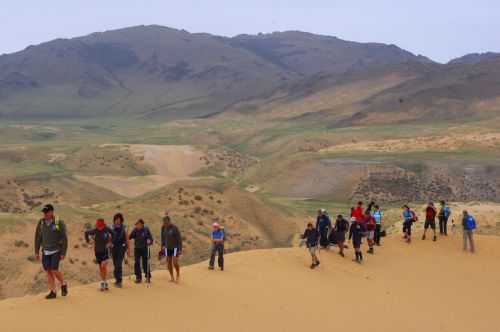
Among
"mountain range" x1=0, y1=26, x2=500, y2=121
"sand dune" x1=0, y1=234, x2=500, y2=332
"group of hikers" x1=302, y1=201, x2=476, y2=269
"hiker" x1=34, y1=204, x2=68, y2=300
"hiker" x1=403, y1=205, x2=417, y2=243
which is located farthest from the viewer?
"mountain range" x1=0, y1=26, x2=500, y2=121

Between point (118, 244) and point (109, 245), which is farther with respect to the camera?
point (118, 244)

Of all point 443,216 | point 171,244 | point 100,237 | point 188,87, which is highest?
point 188,87

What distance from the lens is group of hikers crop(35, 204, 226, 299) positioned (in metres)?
10.9

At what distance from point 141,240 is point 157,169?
172 feet

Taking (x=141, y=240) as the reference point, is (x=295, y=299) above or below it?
below

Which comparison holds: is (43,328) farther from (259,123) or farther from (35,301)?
(259,123)

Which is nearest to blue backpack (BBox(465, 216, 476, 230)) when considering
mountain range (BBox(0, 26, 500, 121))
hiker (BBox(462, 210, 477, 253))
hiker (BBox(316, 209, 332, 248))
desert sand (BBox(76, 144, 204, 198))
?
hiker (BBox(462, 210, 477, 253))

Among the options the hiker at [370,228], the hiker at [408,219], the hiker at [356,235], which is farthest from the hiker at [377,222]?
the hiker at [356,235]

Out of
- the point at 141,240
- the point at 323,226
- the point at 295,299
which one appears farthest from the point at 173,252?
the point at 323,226

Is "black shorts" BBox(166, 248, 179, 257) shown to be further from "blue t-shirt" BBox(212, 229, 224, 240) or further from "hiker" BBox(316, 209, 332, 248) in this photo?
"hiker" BBox(316, 209, 332, 248)

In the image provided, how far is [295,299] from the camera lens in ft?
44.2

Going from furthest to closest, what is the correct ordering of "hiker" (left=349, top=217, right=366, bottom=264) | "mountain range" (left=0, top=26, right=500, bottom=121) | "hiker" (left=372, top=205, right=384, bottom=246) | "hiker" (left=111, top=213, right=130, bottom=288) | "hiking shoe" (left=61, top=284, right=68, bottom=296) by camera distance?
"mountain range" (left=0, top=26, right=500, bottom=121), "hiker" (left=372, top=205, right=384, bottom=246), "hiker" (left=349, top=217, right=366, bottom=264), "hiker" (left=111, top=213, right=130, bottom=288), "hiking shoe" (left=61, top=284, right=68, bottom=296)

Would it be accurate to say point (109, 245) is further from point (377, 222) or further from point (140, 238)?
point (377, 222)

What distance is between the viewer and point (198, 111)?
481 feet
